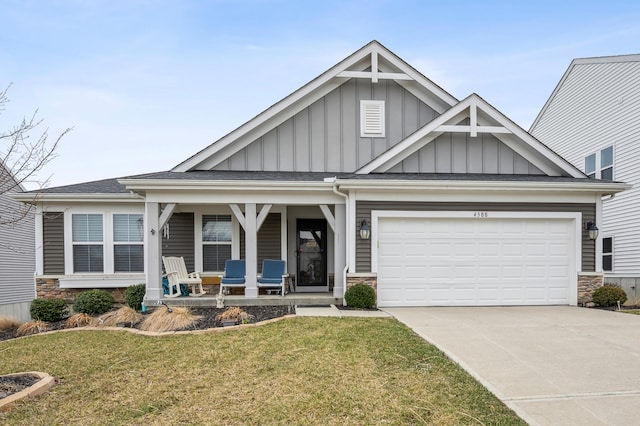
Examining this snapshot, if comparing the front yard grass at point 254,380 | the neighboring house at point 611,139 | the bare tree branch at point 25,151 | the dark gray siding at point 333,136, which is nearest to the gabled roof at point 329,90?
the dark gray siding at point 333,136

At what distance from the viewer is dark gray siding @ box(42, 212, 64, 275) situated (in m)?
10.6

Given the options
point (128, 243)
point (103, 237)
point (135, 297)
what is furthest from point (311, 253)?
point (103, 237)

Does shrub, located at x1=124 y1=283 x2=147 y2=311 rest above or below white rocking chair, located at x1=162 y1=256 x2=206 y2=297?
below

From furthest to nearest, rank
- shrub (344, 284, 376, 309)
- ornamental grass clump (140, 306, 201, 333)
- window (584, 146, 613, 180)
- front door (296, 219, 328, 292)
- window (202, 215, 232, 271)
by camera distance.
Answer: window (584, 146, 613, 180) < front door (296, 219, 328, 292) < window (202, 215, 232, 271) < shrub (344, 284, 376, 309) < ornamental grass clump (140, 306, 201, 333)

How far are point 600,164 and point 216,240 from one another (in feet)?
46.1

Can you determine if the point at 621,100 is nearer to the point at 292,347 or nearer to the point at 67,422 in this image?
the point at 292,347

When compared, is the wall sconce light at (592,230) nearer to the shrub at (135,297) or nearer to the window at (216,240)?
the window at (216,240)

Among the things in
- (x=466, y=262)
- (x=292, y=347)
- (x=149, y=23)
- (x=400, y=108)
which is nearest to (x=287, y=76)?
(x=149, y=23)

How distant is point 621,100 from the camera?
13.6 m

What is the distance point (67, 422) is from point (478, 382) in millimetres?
4085

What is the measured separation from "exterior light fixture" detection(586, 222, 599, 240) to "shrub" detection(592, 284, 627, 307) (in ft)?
3.84

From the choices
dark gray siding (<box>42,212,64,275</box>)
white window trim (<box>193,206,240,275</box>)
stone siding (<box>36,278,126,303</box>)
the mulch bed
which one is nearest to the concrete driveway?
the mulch bed

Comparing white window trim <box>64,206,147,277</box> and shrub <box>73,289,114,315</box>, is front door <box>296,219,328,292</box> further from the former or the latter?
shrub <box>73,289,114,315</box>

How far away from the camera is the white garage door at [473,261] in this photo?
9.14m
